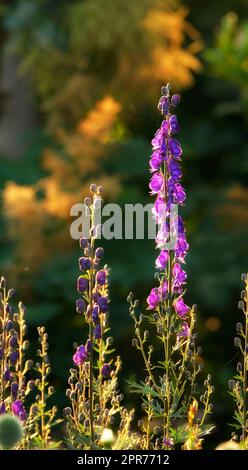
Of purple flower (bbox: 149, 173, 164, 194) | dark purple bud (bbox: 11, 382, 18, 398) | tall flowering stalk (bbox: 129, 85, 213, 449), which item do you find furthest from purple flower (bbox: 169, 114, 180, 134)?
dark purple bud (bbox: 11, 382, 18, 398)

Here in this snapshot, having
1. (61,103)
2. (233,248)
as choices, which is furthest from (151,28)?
(233,248)

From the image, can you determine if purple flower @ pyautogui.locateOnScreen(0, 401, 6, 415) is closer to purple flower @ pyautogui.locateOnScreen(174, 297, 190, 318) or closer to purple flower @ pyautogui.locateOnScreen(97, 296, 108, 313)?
purple flower @ pyautogui.locateOnScreen(97, 296, 108, 313)

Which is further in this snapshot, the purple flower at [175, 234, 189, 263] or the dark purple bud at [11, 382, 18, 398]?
the dark purple bud at [11, 382, 18, 398]

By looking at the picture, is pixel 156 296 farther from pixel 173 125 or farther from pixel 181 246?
pixel 173 125

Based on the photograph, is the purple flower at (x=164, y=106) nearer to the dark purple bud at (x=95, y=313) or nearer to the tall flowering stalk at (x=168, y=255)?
the tall flowering stalk at (x=168, y=255)

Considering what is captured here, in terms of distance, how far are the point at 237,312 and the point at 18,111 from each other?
166 inches

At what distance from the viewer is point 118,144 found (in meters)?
10.7

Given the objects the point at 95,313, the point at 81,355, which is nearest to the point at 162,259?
the point at 95,313

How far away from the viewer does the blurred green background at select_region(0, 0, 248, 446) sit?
9141 millimetres

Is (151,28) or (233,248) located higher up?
(151,28)

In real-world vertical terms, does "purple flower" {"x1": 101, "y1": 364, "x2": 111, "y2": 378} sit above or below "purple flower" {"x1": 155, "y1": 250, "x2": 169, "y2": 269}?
below

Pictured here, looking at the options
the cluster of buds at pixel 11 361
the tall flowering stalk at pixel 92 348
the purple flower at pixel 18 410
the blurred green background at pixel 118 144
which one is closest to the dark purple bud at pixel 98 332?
the tall flowering stalk at pixel 92 348
